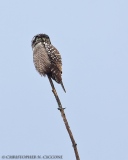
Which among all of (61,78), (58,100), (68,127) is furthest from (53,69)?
(68,127)

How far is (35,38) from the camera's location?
19.0ft

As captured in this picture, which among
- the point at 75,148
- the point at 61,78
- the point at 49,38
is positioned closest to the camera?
the point at 75,148

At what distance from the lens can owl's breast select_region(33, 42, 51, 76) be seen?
5402 mm

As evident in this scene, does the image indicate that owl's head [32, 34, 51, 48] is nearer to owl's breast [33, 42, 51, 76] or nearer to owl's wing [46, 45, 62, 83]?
owl's breast [33, 42, 51, 76]

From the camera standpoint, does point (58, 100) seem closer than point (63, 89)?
Yes

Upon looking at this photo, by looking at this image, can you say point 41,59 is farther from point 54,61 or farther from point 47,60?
point 54,61

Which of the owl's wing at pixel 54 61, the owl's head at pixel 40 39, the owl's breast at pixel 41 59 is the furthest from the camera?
the owl's head at pixel 40 39

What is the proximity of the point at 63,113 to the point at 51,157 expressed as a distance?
229 centimetres

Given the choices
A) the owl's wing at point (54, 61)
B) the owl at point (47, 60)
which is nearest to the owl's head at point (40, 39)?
the owl at point (47, 60)

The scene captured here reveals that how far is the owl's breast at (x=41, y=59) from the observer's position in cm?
540

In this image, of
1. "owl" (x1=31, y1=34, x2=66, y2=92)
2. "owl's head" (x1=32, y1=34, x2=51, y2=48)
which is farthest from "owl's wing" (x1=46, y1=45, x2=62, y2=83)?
"owl's head" (x1=32, y1=34, x2=51, y2=48)

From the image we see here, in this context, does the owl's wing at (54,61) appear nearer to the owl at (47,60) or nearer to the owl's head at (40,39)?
the owl at (47,60)

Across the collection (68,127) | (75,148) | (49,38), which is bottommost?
(75,148)

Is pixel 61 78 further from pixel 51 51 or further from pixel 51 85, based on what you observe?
pixel 51 85
